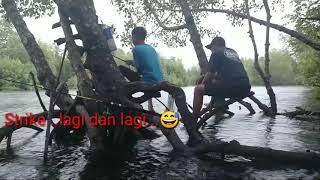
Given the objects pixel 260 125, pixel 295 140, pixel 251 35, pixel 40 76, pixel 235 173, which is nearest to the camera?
pixel 235 173

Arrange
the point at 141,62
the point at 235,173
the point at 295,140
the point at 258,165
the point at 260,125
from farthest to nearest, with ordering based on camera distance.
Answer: the point at 260,125 → the point at 295,140 → the point at 141,62 → the point at 258,165 → the point at 235,173

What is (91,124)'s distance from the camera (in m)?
6.70

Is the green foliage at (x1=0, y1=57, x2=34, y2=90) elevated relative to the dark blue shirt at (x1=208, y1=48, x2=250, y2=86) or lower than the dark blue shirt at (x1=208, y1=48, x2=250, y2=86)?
elevated

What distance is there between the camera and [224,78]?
716cm

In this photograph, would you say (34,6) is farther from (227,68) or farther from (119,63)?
(119,63)

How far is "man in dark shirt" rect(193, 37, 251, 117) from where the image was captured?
23.3 feet

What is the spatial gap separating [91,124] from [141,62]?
5.65 feet

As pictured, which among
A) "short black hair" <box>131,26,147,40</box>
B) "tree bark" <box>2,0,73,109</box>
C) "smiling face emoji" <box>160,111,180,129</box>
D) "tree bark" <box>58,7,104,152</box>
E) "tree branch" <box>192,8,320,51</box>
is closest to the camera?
"smiling face emoji" <box>160,111,180,129</box>

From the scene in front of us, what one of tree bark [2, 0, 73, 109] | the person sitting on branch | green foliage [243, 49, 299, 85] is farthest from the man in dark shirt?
green foliage [243, 49, 299, 85]

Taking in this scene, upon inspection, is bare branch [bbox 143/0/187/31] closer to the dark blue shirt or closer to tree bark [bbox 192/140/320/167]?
the dark blue shirt

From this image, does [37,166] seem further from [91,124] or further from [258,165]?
[258,165]

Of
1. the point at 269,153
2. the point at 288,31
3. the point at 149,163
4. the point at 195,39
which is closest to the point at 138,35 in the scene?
the point at 149,163

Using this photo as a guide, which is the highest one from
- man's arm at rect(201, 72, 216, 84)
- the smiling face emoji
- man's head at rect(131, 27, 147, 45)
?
man's head at rect(131, 27, 147, 45)

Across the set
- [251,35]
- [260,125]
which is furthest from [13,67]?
[260,125]
